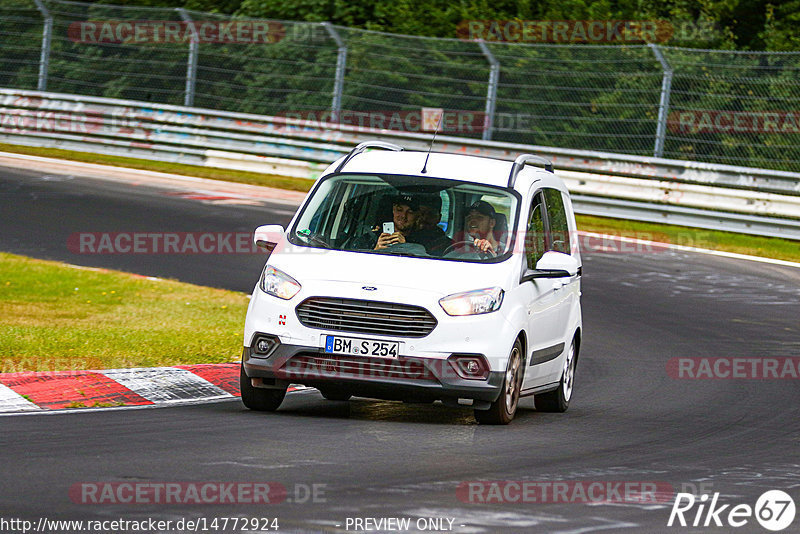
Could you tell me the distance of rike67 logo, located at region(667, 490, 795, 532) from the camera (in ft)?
21.3

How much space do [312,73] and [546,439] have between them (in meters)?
18.3

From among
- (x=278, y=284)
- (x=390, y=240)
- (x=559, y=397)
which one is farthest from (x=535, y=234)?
(x=278, y=284)

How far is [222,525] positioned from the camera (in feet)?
19.4

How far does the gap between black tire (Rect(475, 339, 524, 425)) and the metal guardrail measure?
12788mm

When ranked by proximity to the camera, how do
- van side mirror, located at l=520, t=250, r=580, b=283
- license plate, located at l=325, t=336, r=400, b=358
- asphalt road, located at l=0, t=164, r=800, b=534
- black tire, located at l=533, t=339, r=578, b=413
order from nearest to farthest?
1. asphalt road, located at l=0, t=164, r=800, b=534
2. license plate, located at l=325, t=336, r=400, b=358
3. van side mirror, located at l=520, t=250, r=580, b=283
4. black tire, located at l=533, t=339, r=578, b=413

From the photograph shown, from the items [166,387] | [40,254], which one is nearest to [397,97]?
[40,254]

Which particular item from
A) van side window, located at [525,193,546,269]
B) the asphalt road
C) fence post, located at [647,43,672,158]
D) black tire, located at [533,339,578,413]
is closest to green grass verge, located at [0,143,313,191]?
fence post, located at [647,43,672,158]

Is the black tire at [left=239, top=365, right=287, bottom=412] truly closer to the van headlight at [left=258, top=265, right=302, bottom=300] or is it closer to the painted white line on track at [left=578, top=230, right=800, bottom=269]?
the van headlight at [left=258, top=265, right=302, bottom=300]

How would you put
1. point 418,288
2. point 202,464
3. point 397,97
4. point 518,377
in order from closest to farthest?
point 202,464 < point 418,288 < point 518,377 < point 397,97

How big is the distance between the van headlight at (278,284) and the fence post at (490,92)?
1533cm

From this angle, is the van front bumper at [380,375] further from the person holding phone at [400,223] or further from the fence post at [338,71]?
the fence post at [338,71]

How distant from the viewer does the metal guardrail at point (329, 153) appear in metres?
21.6

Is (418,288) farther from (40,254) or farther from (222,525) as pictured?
(40,254)

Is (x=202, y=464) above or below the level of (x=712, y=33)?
below
